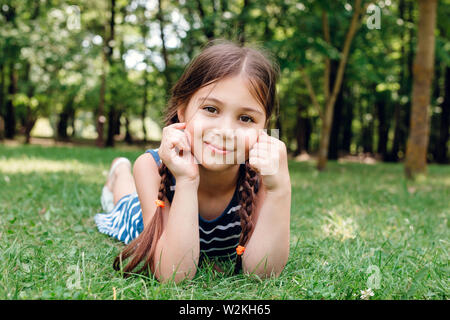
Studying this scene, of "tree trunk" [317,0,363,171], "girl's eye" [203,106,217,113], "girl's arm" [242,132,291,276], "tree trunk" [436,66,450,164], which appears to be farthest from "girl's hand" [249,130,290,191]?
"tree trunk" [436,66,450,164]

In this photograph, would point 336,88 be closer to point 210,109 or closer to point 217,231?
point 217,231

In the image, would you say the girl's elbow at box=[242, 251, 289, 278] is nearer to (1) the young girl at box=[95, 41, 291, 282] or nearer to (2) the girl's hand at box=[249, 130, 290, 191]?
(1) the young girl at box=[95, 41, 291, 282]

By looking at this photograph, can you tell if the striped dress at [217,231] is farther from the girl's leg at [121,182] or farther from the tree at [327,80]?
Result: the tree at [327,80]

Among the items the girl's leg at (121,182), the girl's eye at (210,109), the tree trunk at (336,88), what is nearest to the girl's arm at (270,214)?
the girl's eye at (210,109)

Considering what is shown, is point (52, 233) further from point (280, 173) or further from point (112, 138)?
point (112, 138)

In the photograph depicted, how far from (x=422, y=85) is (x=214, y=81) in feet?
21.8

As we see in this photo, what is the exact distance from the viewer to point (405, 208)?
429 cm

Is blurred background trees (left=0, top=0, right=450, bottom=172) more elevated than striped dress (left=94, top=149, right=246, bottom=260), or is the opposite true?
blurred background trees (left=0, top=0, right=450, bottom=172)

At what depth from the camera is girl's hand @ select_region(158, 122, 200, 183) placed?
1.82 metres

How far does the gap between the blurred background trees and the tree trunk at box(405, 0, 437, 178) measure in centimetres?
134

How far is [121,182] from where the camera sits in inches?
150

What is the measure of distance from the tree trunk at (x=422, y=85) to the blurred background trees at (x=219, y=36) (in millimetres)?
1341

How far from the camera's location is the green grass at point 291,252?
1705mm

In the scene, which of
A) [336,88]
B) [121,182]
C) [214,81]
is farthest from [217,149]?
[336,88]
